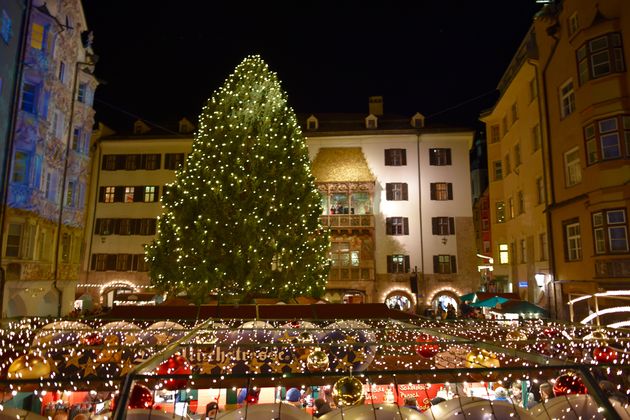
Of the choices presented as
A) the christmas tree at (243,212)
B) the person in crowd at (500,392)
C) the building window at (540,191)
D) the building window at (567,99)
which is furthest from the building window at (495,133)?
the person in crowd at (500,392)

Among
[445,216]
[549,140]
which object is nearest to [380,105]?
[445,216]

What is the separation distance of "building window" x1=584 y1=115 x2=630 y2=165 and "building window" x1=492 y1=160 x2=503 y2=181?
524 inches

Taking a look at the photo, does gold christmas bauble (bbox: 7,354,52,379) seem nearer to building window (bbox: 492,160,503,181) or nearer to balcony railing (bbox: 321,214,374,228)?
balcony railing (bbox: 321,214,374,228)

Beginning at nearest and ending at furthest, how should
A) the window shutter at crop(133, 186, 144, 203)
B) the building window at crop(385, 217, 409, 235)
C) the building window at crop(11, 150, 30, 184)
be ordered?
the building window at crop(11, 150, 30, 184)
the building window at crop(385, 217, 409, 235)
the window shutter at crop(133, 186, 144, 203)

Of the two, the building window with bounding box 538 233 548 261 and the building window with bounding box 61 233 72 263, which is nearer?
the building window with bounding box 538 233 548 261

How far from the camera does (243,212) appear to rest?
71.4 ft

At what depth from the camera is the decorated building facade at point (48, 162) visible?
73.7 feet

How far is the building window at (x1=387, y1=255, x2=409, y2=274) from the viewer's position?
35.2 m

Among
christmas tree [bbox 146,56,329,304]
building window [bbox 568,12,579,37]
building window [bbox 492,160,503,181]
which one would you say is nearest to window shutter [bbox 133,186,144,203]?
christmas tree [bbox 146,56,329,304]

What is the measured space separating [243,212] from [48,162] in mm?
11938

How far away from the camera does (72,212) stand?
92.3ft

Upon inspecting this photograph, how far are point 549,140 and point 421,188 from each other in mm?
14206

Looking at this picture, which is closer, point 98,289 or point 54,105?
point 54,105

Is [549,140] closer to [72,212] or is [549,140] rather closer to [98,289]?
[72,212]
